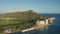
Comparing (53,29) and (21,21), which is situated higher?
(21,21)

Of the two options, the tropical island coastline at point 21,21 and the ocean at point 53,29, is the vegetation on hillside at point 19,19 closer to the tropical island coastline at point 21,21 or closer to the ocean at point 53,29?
the tropical island coastline at point 21,21

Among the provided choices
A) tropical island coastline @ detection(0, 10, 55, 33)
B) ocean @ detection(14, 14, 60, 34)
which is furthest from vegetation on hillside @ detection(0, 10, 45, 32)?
ocean @ detection(14, 14, 60, 34)

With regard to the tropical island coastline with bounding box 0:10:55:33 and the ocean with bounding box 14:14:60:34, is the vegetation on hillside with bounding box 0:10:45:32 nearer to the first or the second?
the tropical island coastline with bounding box 0:10:55:33

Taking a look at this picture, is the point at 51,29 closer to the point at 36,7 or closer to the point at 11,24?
the point at 36,7

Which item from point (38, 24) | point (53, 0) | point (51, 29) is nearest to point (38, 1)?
point (53, 0)

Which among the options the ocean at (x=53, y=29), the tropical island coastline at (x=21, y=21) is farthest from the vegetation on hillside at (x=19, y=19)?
the ocean at (x=53, y=29)

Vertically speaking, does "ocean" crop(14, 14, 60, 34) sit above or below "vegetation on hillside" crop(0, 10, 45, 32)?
below

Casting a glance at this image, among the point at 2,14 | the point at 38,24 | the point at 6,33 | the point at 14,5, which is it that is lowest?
the point at 6,33

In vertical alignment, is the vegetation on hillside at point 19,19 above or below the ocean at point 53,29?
above

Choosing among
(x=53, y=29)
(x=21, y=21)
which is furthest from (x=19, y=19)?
(x=53, y=29)

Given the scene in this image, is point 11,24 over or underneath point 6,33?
over

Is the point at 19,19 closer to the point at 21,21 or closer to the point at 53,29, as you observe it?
the point at 21,21
